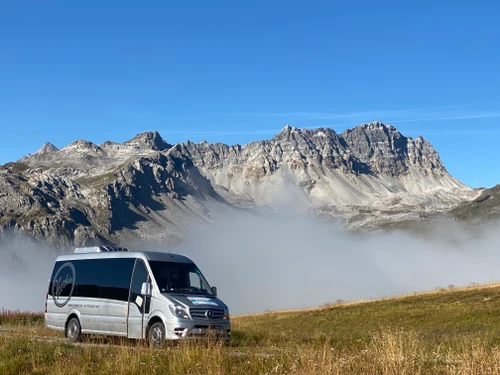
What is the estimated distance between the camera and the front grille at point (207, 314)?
60.5 feet

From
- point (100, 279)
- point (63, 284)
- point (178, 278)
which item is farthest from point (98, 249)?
point (178, 278)

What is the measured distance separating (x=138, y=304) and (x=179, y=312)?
1.92 m

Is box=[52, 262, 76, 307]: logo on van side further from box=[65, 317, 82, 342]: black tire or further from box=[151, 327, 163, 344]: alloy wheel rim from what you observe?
box=[151, 327, 163, 344]: alloy wheel rim

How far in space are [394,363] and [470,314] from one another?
1119 inches

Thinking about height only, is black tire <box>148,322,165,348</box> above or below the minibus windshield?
below

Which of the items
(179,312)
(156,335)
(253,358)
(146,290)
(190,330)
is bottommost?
(253,358)

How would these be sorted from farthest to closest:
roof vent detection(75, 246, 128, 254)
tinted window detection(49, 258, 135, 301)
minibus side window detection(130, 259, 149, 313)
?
roof vent detection(75, 246, 128, 254) < tinted window detection(49, 258, 135, 301) < minibus side window detection(130, 259, 149, 313)

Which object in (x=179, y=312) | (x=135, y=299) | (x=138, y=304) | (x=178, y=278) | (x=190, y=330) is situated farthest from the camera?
(x=178, y=278)

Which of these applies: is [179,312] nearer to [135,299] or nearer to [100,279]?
[135,299]

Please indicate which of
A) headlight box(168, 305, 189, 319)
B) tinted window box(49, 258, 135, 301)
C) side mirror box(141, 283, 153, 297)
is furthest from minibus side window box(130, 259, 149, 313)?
headlight box(168, 305, 189, 319)

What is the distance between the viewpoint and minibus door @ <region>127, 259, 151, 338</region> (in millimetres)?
19188

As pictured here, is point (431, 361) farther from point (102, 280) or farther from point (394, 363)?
point (102, 280)

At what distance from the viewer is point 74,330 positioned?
2227cm

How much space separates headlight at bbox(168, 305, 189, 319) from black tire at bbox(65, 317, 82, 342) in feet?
18.8
